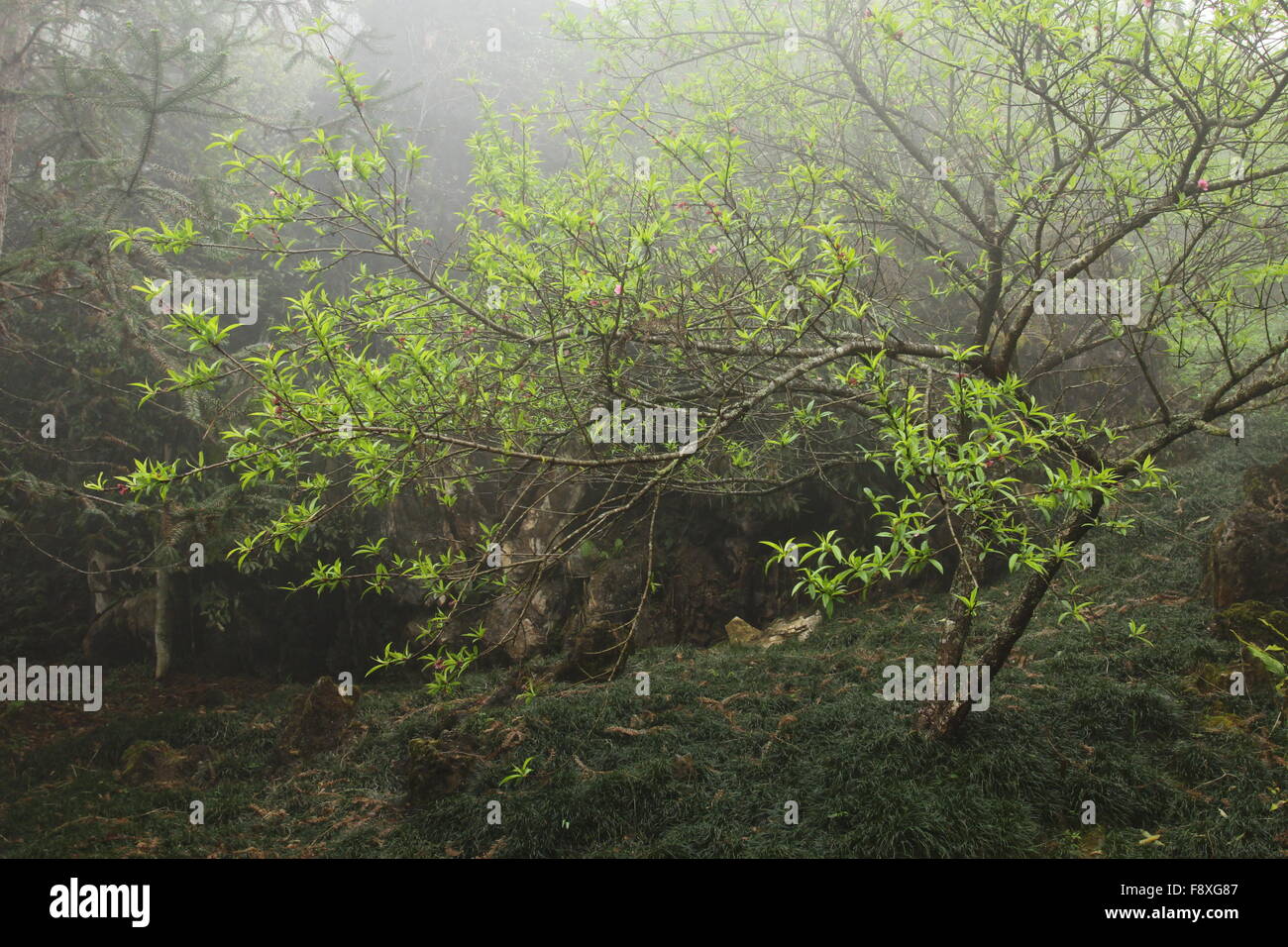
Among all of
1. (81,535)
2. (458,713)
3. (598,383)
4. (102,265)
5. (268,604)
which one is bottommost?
(458,713)

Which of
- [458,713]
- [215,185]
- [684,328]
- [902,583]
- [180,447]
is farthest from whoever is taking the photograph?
[180,447]

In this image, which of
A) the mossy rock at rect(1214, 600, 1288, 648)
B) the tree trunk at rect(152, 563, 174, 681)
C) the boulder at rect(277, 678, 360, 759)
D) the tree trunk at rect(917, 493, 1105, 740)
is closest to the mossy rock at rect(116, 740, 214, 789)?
the boulder at rect(277, 678, 360, 759)

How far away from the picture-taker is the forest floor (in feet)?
14.2

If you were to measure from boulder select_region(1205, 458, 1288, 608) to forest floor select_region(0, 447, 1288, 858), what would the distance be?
22cm

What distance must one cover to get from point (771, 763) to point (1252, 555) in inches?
169

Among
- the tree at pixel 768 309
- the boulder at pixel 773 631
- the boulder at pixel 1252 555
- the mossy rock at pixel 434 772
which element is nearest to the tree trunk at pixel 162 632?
the mossy rock at pixel 434 772

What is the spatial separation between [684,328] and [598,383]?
0.57 meters

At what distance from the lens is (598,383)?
13.5 feet

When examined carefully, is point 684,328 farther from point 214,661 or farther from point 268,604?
point 214,661

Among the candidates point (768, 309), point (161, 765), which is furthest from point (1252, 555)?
point (161, 765)

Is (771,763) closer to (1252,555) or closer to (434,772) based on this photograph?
(434,772)

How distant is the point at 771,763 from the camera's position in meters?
5.27

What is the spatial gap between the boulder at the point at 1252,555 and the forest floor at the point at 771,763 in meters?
0.22
